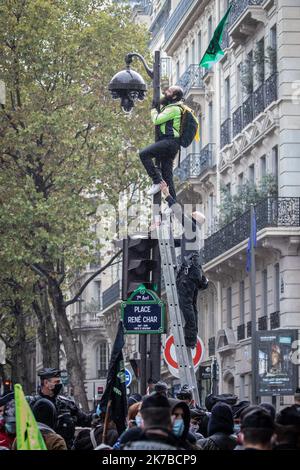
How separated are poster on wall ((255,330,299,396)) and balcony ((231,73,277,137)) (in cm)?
955

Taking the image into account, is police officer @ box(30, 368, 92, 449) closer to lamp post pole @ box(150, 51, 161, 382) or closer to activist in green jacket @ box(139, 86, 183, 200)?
lamp post pole @ box(150, 51, 161, 382)

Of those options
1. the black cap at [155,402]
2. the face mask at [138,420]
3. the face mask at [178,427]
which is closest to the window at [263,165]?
the face mask at [138,420]

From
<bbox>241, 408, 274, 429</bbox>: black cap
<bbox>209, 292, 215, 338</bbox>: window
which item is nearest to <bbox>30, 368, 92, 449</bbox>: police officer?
<bbox>241, 408, 274, 429</bbox>: black cap

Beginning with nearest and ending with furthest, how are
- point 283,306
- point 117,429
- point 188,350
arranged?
point 117,429, point 188,350, point 283,306

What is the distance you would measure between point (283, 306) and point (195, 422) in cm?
2603

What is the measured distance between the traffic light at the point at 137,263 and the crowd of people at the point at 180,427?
1.55 metres

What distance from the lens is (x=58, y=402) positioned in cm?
1595

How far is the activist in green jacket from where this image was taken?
55.8 ft

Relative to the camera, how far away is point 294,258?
40.8 meters

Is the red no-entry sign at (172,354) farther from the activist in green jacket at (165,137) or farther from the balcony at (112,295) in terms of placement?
the balcony at (112,295)

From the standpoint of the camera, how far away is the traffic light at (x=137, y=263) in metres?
17.6

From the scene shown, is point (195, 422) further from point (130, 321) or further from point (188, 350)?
point (130, 321)

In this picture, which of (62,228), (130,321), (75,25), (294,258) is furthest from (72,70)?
(130,321)
